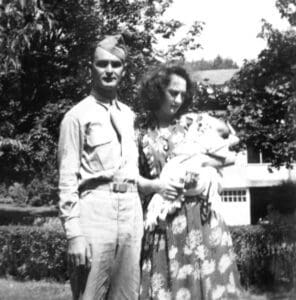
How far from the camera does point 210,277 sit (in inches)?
126

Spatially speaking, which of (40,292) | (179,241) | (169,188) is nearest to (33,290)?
(40,292)

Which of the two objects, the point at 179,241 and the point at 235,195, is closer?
the point at 179,241

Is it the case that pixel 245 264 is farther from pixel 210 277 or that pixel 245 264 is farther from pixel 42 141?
pixel 210 277

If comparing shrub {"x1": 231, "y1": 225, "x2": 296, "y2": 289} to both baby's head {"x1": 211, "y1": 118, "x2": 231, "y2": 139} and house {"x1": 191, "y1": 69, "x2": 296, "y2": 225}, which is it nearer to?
baby's head {"x1": 211, "y1": 118, "x2": 231, "y2": 139}

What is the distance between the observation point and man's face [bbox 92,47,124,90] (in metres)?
2.79

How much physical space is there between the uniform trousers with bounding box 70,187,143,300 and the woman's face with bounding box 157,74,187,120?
75 cm

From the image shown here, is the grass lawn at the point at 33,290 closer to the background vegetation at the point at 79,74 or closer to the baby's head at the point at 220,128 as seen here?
the background vegetation at the point at 79,74

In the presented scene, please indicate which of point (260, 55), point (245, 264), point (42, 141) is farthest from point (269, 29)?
point (42, 141)

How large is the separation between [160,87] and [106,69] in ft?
2.09

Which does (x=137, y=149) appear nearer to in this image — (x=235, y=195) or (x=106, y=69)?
(x=106, y=69)

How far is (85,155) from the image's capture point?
9.02ft

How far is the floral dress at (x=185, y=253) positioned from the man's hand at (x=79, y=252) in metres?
0.74

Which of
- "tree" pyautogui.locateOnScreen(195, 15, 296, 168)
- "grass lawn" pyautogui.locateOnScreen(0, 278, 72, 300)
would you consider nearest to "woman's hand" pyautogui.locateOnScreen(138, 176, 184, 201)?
"tree" pyautogui.locateOnScreen(195, 15, 296, 168)

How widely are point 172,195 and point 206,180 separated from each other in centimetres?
22
